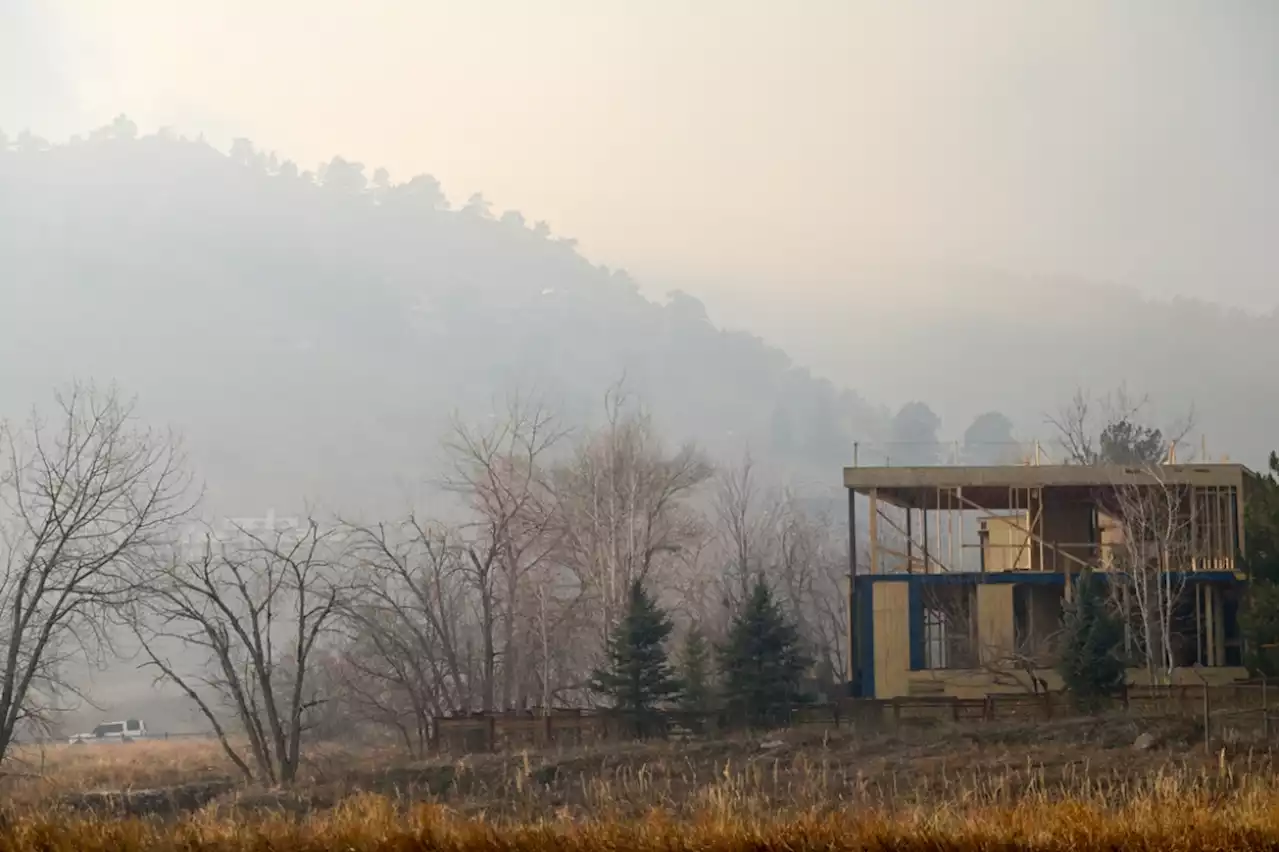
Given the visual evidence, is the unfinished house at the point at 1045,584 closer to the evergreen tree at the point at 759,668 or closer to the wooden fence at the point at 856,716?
the evergreen tree at the point at 759,668

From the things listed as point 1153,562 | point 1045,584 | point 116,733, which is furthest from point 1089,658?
point 116,733

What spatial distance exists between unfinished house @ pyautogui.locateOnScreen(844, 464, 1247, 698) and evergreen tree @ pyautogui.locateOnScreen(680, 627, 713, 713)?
3996 mm

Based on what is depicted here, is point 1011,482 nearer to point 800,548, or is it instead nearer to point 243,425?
point 800,548

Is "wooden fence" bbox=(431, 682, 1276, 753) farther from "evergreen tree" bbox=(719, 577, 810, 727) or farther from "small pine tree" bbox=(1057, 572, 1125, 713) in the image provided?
"evergreen tree" bbox=(719, 577, 810, 727)

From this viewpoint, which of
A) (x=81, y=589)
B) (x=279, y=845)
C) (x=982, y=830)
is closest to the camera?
(x=982, y=830)

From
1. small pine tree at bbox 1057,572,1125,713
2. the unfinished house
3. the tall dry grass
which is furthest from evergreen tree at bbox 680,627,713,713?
the tall dry grass

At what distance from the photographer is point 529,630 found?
46344mm

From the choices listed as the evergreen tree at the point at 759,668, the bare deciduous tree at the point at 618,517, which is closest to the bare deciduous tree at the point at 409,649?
the bare deciduous tree at the point at 618,517

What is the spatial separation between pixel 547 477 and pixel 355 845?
44.2 meters

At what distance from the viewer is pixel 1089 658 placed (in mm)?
28578

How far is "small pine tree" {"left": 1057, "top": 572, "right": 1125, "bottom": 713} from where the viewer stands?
28562mm

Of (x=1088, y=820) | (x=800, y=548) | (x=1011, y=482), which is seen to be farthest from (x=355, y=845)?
(x=800, y=548)

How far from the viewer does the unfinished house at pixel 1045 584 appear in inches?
1309

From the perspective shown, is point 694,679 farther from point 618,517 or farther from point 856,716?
point 618,517
